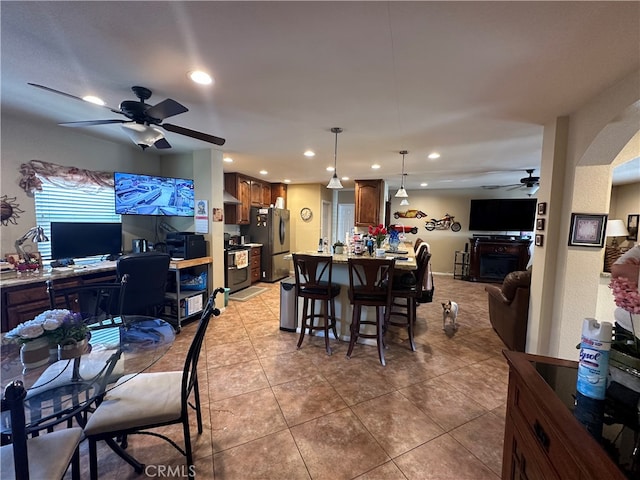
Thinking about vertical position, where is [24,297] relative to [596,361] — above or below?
below

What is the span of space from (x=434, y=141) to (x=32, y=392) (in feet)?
12.8

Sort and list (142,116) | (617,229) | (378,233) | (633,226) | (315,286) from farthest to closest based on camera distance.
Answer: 1. (633,226)
2. (617,229)
3. (378,233)
4. (315,286)
5. (142,116)

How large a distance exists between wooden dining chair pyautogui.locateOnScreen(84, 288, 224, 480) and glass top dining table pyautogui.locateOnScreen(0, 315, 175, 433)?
10cm

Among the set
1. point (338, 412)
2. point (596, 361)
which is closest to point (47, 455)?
point (338, 412)

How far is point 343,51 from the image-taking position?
1541 mm

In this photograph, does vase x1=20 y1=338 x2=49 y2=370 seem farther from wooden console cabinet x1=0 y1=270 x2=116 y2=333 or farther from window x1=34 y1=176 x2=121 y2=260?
window x1=34 y1=176 x2=121 y2=260

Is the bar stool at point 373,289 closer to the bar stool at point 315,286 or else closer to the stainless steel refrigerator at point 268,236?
the bar stool at point 315,286

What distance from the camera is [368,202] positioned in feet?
20.1

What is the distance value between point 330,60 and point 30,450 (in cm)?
238

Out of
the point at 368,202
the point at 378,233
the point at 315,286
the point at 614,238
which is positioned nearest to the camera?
the point at 315,286

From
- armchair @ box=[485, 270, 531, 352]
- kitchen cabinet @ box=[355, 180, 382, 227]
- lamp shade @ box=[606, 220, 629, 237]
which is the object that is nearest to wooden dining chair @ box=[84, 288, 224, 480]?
armchair @ box=[485, 270, 531, 352]

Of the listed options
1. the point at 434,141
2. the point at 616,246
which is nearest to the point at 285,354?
the point at 434,141

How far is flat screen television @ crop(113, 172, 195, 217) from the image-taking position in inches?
131

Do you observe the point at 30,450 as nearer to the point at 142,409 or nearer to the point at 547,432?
the point at 142,409
